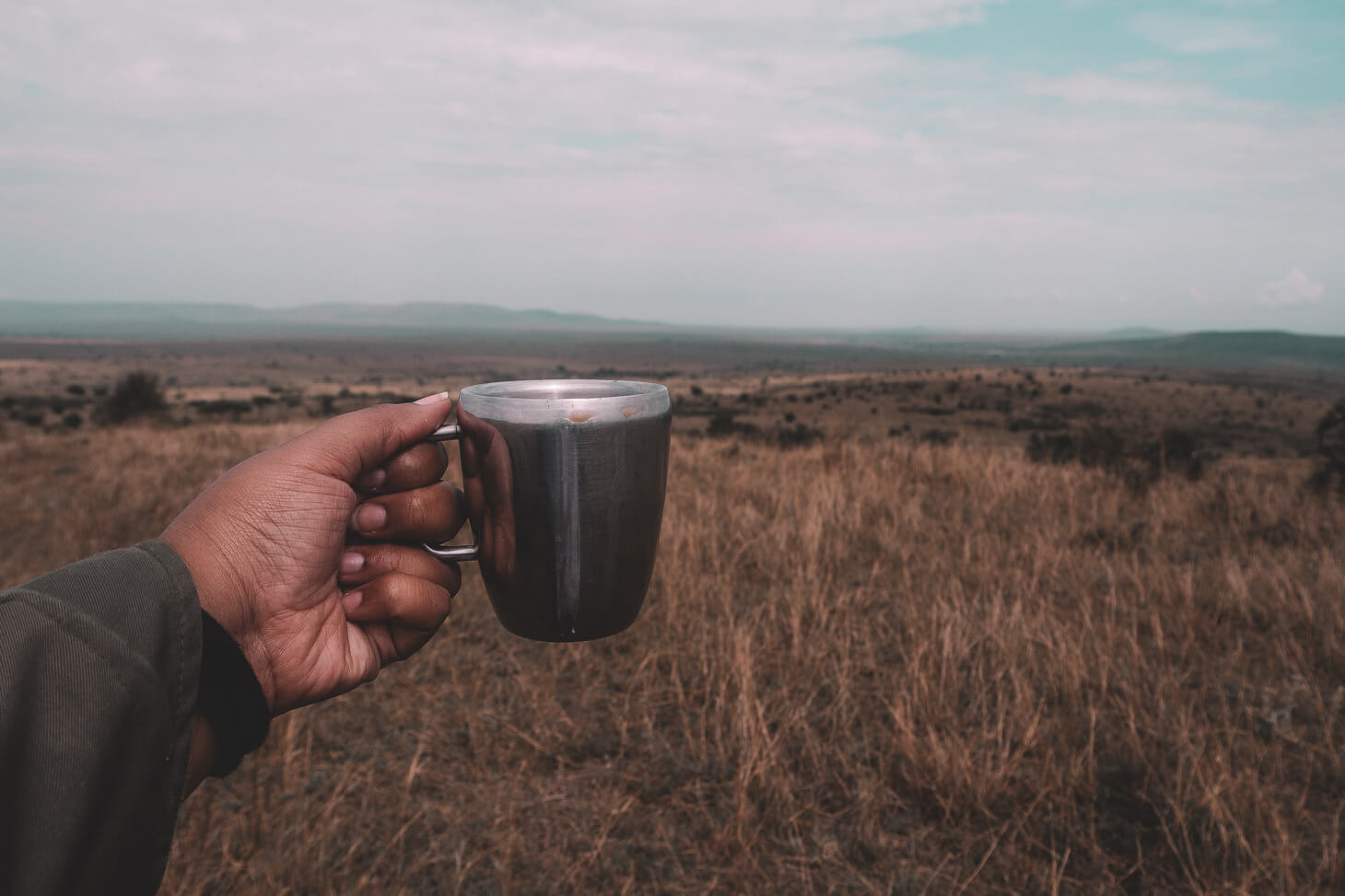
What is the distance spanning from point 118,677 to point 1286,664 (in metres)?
3.96

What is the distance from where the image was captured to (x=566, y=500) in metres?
0.99

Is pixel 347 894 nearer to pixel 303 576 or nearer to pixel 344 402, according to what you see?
pixel 303 576

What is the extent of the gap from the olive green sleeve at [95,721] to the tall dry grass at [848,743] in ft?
4.44

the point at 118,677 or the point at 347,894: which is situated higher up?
the point at 118,677

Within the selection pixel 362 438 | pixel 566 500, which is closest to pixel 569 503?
pixel 566 500

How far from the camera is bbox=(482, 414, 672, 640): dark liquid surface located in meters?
0.98

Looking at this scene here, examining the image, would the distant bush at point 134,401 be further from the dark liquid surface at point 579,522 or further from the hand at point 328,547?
the dark liquid surface at point 579,522

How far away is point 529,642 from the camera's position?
3439 millimetres

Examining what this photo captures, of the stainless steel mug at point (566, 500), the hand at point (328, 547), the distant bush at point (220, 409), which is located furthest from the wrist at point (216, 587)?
the distant bush at point (220, 409)

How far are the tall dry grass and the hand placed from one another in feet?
3.29

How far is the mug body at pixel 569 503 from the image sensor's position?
98cm

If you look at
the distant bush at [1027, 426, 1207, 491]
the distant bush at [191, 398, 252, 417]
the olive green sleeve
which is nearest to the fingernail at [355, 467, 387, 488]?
the olive green sleeve

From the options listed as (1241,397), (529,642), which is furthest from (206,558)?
(1241,397)

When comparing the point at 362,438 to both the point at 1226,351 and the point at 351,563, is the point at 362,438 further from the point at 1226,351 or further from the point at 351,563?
the point at 1226,351
